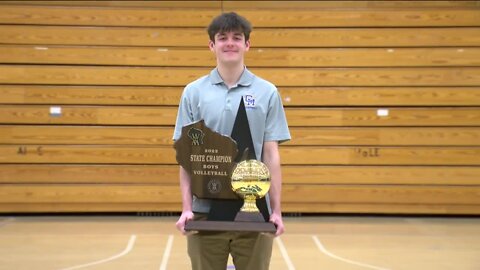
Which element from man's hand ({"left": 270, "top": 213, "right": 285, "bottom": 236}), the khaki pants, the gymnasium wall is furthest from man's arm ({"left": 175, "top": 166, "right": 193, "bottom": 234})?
the gymnasium wall

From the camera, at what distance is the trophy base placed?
2.03 m

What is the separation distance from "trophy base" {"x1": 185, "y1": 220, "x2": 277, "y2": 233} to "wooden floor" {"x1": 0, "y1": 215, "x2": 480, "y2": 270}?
293 centimetres

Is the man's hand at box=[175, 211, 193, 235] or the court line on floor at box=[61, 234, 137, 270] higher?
the man's hand at box=[175, 211, 193, 235]

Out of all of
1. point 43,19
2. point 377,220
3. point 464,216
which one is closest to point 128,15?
point 43,19

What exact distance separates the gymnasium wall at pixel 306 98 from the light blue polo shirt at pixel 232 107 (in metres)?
5.44

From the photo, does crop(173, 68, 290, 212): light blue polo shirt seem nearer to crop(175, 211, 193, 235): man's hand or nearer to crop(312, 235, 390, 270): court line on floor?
crop(175, 211, 193, 235): man's hand

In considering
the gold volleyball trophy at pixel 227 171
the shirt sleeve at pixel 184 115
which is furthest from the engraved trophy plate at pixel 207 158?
the shirt sleeve at pixel 184 115

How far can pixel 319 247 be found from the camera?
585cm

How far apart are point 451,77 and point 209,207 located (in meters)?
6.35

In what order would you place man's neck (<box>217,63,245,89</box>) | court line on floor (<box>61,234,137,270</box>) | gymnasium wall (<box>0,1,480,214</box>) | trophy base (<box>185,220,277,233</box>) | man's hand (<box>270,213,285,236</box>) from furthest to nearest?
1. gymnasium wall (<box>0,1,480,214</box>)
2. court line on floor (<box>61,234,137,270</box>)
3. man's neck (<box>217,63,245,89</box>)
4. man's hand (<box>270,213,285,236</box>)
5. trophy base (<box>185,220,277,233</box>)

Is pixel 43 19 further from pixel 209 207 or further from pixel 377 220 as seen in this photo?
pixel 209 207

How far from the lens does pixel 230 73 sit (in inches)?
89.0

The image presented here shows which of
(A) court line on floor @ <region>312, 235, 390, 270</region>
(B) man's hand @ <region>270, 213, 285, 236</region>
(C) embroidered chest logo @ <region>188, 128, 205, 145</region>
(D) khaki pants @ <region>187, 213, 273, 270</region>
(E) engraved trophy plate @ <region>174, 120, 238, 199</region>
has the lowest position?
(A) court line on floor @ <region>312, 235, 390, 270</region>

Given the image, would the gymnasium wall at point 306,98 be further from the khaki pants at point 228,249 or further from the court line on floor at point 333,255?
the khaki pants at point 228,249
